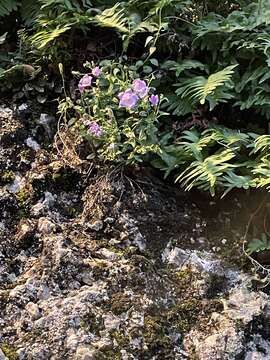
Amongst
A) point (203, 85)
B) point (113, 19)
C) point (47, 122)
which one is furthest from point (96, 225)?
point (113, 19)

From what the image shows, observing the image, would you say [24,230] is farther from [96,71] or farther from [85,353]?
[96,71]

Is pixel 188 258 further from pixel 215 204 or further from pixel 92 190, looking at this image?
pixel 92 190

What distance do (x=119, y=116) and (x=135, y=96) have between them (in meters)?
0.21

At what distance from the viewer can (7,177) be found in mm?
2746

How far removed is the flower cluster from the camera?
2646 mm

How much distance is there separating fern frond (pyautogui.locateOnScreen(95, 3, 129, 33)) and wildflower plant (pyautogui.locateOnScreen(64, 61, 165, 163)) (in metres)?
0.24

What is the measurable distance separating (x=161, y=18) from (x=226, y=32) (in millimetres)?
357

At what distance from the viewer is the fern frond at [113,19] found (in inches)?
118

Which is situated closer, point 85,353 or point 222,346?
point 85,353

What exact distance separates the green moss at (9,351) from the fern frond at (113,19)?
1.68 metres

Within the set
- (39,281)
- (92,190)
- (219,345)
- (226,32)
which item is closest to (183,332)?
(219,345)

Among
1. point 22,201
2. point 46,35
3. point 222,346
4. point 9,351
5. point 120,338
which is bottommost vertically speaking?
point 222,346

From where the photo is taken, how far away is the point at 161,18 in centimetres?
307

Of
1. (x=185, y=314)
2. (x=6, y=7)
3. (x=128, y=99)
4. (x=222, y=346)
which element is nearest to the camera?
(x=222, y=346)
